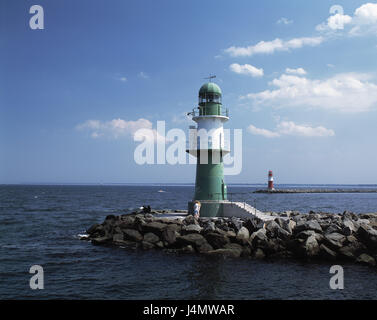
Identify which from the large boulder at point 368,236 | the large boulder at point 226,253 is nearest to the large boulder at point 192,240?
the large boulder at point 226,253

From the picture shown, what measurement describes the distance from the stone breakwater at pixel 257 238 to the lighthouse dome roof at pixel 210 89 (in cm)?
829

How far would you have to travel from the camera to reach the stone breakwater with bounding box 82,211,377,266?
17422 mm

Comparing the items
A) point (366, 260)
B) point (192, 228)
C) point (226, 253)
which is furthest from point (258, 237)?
point (366, 260)

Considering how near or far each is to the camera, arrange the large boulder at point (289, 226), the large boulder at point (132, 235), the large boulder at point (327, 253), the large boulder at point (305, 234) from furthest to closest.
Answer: the large boulder at point (132, 235) < the large boulder at point (289, 226) < the large boulder at point (305, 234) < the large boulder at point (327, 253)

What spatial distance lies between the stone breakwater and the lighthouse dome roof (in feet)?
27.2

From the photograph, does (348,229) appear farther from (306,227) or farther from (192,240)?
(192,240)

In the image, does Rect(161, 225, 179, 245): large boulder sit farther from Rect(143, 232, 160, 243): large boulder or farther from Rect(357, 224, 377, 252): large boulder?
Rect(357, 224, 377, 252): large boulder

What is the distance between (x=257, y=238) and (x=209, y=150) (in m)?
6.92

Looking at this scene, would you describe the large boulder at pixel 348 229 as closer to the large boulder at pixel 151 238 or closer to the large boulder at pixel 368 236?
the large boulder at pixel 368 236

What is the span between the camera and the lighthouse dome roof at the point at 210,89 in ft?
75.7

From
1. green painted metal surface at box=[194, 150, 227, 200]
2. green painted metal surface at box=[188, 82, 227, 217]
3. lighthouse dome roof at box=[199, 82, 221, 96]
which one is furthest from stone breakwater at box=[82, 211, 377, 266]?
lighthouse dome roof at box=[199, 82, 221, 96]

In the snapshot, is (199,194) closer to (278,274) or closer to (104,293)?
(278,274)

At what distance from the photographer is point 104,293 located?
1293 cm
